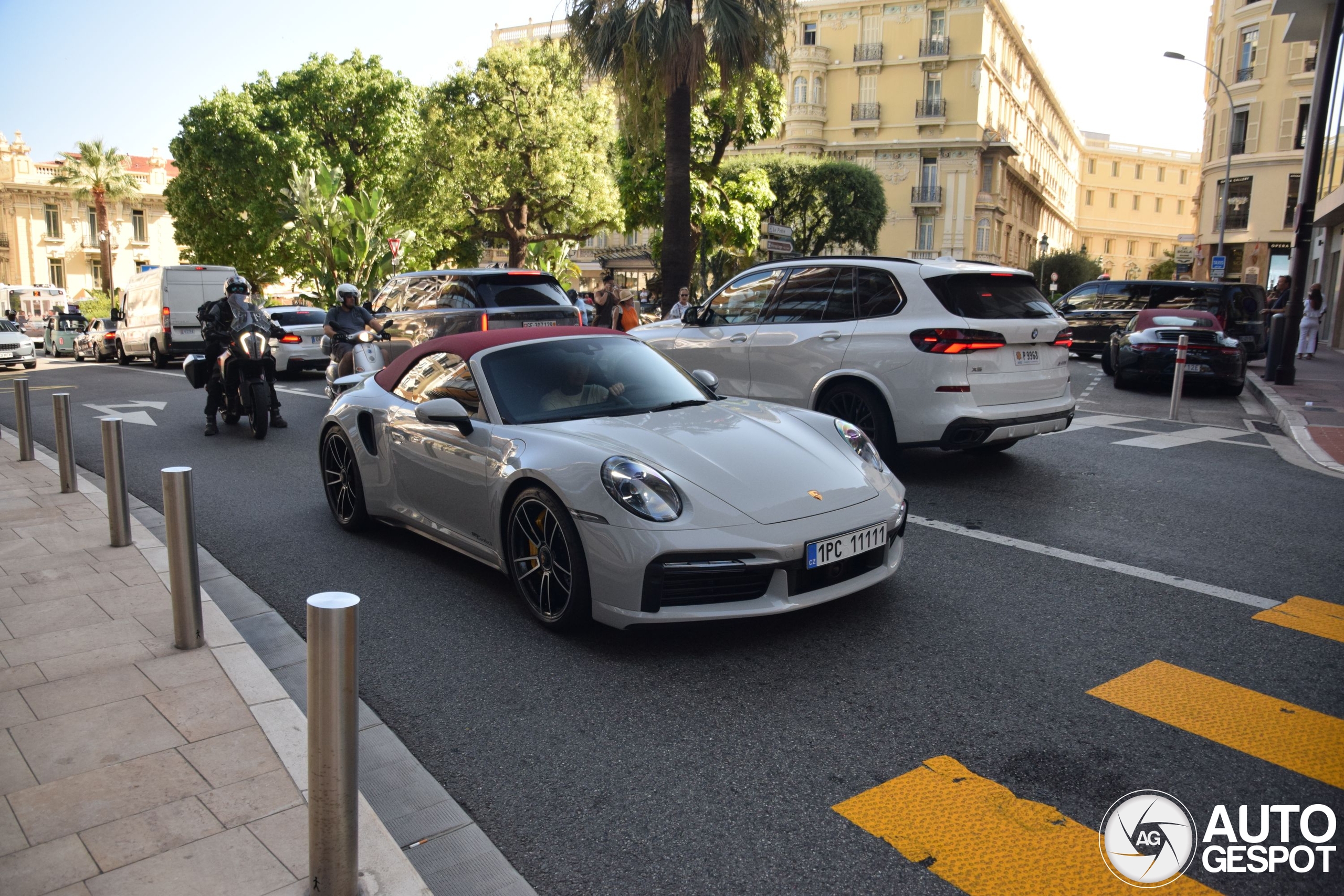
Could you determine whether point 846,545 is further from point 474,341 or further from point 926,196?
point 926,196

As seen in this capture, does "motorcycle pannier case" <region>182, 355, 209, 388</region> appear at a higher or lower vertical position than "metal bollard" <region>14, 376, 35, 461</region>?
higher

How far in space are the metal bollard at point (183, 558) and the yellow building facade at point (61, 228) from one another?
228 feet

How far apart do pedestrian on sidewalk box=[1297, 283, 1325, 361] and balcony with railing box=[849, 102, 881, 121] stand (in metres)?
38.6

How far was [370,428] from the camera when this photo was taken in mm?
5715

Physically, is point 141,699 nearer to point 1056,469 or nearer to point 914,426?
point 914,426

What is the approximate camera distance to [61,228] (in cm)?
6844

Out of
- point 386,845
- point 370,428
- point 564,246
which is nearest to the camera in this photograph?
point 386,845

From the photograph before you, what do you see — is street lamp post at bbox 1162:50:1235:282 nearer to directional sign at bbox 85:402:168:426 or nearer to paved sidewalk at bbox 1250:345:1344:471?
paved sidewalk at bbox 1250:345:1344:471

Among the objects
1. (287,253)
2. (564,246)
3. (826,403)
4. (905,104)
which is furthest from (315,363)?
(905,104)

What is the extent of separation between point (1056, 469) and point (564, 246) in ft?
150

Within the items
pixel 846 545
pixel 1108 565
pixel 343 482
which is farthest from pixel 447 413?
pixel 1108 565

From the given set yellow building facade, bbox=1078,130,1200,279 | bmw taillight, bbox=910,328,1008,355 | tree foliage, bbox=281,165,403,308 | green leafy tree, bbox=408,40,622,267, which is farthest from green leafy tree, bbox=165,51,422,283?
yellow building facade, bbox=1078,130,1200,279

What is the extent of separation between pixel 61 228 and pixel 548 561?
259 feet

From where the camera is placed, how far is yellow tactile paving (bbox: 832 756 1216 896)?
251 centimetres
